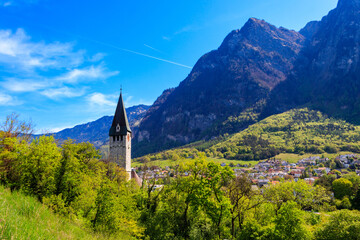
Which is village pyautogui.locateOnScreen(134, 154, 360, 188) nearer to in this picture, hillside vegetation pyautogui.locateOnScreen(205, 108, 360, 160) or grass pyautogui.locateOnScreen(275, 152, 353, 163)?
grass pyautogui.locateOnScreen(275, 152, 353, 163)

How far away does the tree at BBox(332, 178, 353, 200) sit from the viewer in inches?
2488

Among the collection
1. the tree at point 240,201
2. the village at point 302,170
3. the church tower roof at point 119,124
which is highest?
the church tower roof at point 119,124

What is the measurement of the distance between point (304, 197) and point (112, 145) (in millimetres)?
37879

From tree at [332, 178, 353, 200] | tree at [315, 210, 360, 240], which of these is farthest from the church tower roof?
tree at [332, 178, 353, 200]

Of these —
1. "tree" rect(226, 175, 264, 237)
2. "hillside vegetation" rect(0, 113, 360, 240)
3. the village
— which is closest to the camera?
"hillside vegetation" rect(0, 113, 360, 240)

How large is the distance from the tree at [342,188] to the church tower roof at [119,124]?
66973 millimetres

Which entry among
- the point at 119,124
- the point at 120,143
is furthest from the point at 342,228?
the point at 119,124

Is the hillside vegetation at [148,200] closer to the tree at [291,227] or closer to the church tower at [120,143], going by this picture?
the tree at [291,227]

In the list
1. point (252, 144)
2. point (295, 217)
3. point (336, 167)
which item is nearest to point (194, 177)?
point (295, 217)

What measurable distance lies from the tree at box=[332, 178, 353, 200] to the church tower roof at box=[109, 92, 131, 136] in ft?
220

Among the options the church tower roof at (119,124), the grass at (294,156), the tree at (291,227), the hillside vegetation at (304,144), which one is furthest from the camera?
the hillside vegetation at (304,144)

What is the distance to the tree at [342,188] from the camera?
6319cm

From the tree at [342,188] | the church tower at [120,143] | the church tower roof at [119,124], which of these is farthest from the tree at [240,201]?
the tree at [342,188]

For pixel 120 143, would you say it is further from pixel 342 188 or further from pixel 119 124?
pixel 342 188
